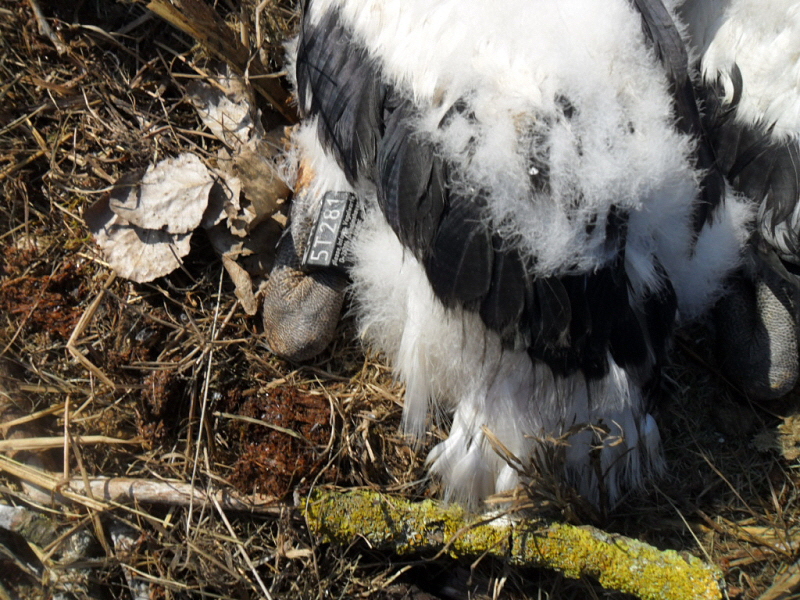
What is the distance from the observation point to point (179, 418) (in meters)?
1.87

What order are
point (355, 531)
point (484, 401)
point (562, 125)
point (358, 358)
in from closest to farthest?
1. point (562, 125)
2. point (484, 401)
3. point (355, 531)
4. point (358, 358)

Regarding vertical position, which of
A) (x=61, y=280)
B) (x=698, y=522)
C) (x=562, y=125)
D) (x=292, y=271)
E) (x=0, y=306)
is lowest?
(x=0, y=306)

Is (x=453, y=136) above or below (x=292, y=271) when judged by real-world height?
above

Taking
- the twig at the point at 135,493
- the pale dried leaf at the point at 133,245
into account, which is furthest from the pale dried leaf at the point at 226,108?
the twig at the point at 135,493

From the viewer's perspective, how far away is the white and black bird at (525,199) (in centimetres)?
127

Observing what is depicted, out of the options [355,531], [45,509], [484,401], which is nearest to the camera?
[484,401]

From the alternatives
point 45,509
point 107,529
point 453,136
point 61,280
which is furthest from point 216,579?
point 453,136

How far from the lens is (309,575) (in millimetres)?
1678

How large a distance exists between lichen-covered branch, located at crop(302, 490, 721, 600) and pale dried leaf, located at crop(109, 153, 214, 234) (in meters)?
0.91

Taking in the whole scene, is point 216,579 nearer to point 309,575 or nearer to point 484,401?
point 309,575

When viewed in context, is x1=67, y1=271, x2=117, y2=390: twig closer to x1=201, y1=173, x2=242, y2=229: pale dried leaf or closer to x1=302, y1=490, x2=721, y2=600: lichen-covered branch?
x1=201, y1=173, x2=242, y2=229: pale dried leaf

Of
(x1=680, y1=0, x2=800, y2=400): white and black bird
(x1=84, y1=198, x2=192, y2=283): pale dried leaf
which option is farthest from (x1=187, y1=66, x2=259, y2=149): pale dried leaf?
(x1=680, y1=0, x2=800, y2=400): white and black bird

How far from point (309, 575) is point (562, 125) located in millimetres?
1267

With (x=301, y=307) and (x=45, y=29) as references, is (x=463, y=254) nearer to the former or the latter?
(x=301, y=307)
